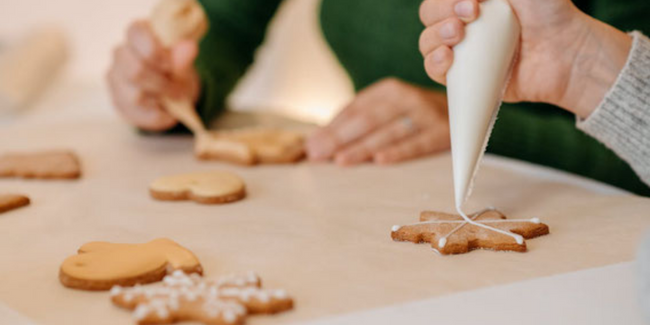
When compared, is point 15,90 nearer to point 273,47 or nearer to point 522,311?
point 273,47

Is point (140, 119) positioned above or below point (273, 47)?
above

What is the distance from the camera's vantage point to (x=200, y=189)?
2.43ft

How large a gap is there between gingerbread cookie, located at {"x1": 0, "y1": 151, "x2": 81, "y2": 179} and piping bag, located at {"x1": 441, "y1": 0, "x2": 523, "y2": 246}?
1.66 feet

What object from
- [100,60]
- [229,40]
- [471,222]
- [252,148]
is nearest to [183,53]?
[252,148]

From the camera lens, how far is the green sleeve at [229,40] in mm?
1312

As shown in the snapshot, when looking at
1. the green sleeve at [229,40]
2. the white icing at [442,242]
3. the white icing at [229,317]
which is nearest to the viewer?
the white icing at [229,317]

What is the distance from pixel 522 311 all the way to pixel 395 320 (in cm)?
9

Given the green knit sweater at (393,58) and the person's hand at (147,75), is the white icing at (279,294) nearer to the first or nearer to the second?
the person's hand at (147,75)

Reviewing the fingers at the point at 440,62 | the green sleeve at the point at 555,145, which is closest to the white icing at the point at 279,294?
the fingers at the point at 440,62

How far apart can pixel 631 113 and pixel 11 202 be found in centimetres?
64

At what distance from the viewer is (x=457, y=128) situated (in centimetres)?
60

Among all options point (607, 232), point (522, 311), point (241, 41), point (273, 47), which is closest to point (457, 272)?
point (522, 311)

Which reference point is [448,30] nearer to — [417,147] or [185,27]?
[417,147]

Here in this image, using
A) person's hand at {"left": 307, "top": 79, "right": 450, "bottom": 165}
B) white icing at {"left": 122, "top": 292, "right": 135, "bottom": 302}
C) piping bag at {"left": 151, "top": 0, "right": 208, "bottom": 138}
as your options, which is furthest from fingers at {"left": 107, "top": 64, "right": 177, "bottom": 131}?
white icing at {"left": 122, "top": 292, "right": 135, "bottom": 302}
